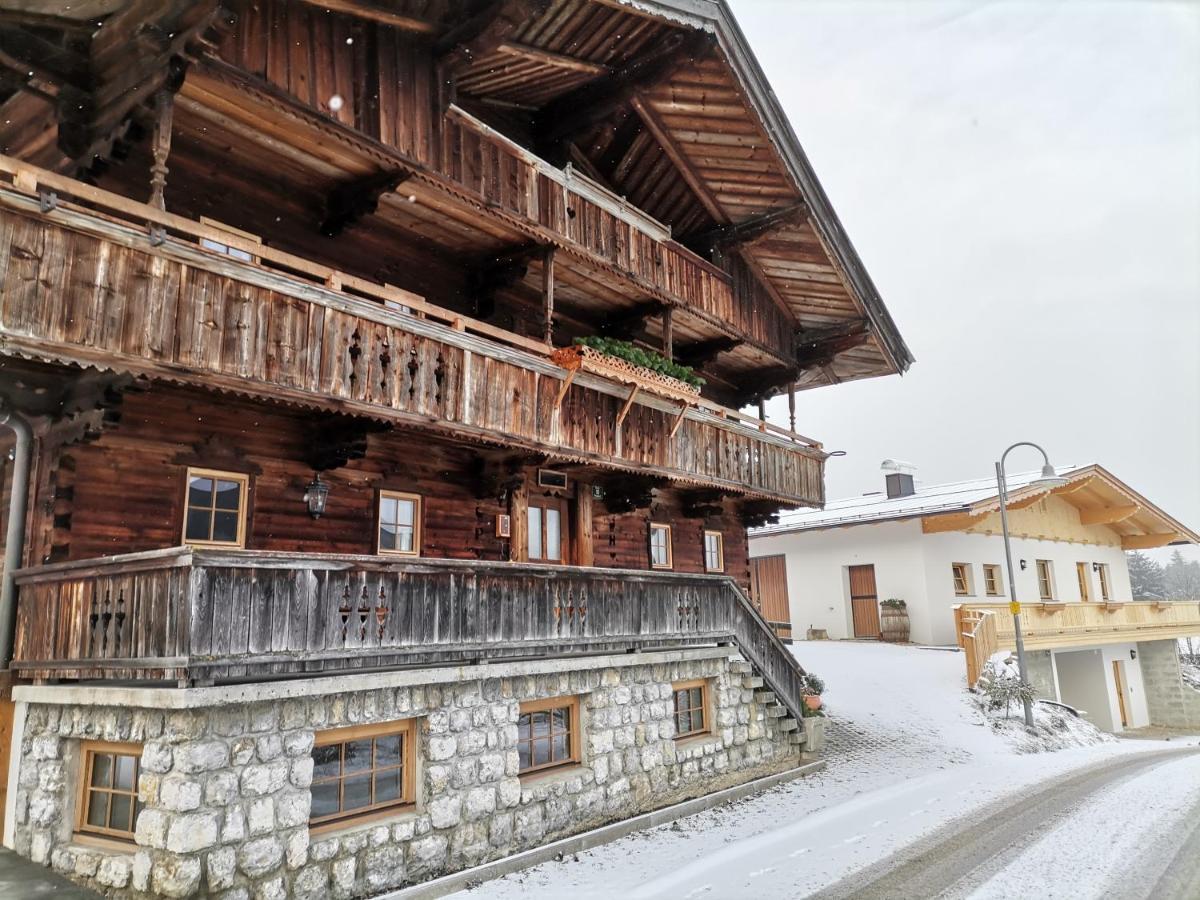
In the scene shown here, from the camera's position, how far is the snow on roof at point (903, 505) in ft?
92.6

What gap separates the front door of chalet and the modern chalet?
0.09 meters

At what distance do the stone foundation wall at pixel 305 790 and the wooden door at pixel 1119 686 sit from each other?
29257 mm

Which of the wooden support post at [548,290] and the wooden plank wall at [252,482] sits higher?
the wooden support post at [548,290]

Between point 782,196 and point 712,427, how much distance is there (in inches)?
205

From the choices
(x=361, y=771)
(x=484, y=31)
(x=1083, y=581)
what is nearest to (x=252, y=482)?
(x=361, y=771)

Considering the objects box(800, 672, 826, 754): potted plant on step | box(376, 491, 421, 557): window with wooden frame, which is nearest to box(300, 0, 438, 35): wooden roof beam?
box(376, 491, 421, 557): window with wooden frame

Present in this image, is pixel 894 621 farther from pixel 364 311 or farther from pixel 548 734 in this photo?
pixel 364 311

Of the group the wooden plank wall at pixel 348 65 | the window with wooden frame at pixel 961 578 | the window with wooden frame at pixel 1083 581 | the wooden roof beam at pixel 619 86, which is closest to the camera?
the wooden plank wall at pixel 348 65

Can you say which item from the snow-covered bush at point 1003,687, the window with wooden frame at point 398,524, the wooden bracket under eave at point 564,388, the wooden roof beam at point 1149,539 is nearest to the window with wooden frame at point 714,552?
the snow-covered bush at point 1003,687

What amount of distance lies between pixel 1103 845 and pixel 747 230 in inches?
517

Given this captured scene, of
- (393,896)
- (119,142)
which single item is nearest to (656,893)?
(393,896)

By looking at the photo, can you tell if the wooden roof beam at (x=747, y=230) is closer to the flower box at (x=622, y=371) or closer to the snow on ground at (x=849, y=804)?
the flower box at (x=622, y=371)

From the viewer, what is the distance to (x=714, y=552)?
2070 centimetres

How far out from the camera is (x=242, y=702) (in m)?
7.88
